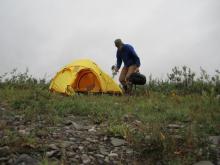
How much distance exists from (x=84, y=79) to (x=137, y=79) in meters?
1.87

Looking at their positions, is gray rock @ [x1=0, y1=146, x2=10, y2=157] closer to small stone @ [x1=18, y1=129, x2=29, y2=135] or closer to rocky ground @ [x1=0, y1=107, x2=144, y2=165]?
rocky ground @ [x1=0, y1=107, x2=144, y2=165]

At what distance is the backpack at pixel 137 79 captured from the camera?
16406 mm

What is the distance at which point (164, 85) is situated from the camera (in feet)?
56.3

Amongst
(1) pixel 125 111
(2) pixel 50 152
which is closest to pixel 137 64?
(1) pixel 125 111

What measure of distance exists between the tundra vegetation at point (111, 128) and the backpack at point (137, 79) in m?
2.31

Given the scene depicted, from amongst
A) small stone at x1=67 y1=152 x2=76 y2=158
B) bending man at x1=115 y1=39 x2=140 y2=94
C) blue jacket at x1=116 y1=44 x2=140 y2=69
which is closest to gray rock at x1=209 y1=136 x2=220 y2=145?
small stone at x1=67 y1=152 x2=76 y2=158

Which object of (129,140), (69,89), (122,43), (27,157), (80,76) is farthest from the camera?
(122,43)

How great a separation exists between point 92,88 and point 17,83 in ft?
8.39

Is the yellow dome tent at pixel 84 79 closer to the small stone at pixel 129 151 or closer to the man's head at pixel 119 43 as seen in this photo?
the man's head at pixel 119 43

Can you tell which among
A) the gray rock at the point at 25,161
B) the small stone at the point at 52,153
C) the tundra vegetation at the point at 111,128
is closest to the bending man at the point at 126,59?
the tundra vegetation at the point at 111,128

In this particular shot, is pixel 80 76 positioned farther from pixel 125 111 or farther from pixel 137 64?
pixel 125 111

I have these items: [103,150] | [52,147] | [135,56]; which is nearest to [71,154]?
[52,147]

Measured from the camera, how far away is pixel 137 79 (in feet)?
53.8

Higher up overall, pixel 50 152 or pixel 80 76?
pixel 80 76
